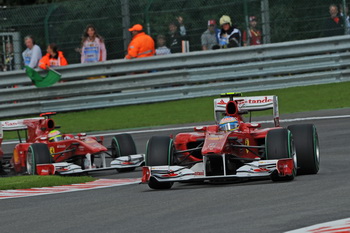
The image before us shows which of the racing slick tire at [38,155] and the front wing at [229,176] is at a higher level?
the racing slick tire at [38,155]

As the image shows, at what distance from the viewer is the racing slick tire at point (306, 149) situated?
11.7 m

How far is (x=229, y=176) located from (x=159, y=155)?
0.97m

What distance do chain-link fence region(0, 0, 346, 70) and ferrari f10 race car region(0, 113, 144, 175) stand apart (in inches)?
262

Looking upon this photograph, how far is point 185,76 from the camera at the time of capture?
21.7 m

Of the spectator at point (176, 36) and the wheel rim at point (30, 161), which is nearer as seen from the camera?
the wheel rim at point (30, 161)

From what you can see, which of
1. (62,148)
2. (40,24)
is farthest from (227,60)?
(62,148)

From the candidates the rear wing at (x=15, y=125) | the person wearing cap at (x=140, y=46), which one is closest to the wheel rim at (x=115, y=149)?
the rear wing at (x=15, y=125)

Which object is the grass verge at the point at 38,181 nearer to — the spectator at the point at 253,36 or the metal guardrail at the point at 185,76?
the metal guardrail at the point at 185,76

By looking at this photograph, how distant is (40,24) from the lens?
72.3 ft

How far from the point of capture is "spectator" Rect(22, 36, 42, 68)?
2181cm

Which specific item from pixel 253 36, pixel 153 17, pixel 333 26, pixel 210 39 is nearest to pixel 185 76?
pixel 210 39

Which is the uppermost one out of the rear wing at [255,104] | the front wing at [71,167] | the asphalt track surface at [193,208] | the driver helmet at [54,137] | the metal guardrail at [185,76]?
the metal guardrail at [185,76]

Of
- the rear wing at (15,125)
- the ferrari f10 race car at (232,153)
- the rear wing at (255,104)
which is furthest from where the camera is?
the rear wing at (15,125)

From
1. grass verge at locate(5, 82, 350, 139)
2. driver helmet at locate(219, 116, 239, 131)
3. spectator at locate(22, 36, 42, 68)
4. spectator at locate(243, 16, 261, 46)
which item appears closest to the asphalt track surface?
driver helmet at locate(219, 116, 239, 131)
